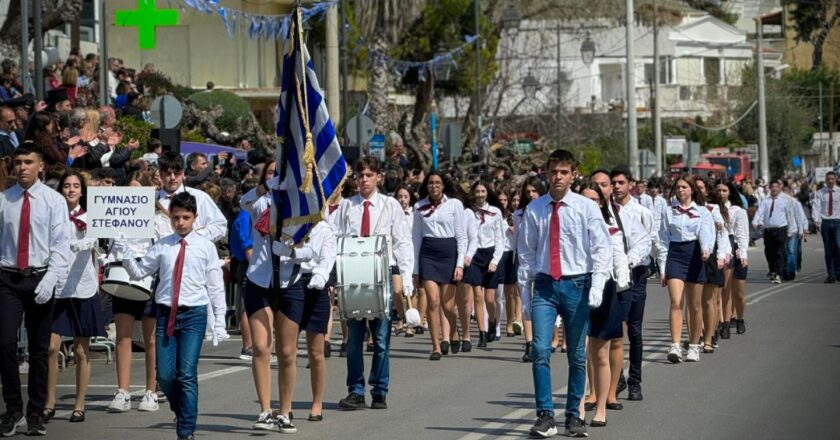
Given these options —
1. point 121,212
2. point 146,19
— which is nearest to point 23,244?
point 121,212

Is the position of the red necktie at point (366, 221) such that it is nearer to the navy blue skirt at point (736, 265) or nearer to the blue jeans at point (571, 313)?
the blue jeans at point (571, 313)

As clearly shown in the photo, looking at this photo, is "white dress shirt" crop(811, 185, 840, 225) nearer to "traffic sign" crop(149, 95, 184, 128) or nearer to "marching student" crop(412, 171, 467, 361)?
"traffic sign" crop(149, 95, 184, 128)

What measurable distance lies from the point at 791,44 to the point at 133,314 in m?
95.4

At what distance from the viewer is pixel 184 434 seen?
10336mm

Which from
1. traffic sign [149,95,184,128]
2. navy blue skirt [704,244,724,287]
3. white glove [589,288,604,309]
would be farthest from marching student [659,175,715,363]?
traffic sign [149,95,184,128]

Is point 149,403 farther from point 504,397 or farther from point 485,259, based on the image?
point 485,259

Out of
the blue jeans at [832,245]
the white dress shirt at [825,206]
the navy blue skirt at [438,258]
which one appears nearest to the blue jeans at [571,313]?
the navy blue skirt at [438,258]

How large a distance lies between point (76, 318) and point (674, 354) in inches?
255

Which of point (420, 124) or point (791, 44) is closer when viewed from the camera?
point (420, 124)

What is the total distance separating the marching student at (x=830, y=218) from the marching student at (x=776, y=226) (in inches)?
23.3

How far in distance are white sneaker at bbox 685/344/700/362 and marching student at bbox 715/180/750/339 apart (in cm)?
210

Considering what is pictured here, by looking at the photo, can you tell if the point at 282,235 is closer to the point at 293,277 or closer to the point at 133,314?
the point at 293,277

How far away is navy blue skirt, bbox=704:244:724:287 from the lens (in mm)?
16531

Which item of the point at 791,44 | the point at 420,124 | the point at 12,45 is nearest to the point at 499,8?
the point at 420,124
